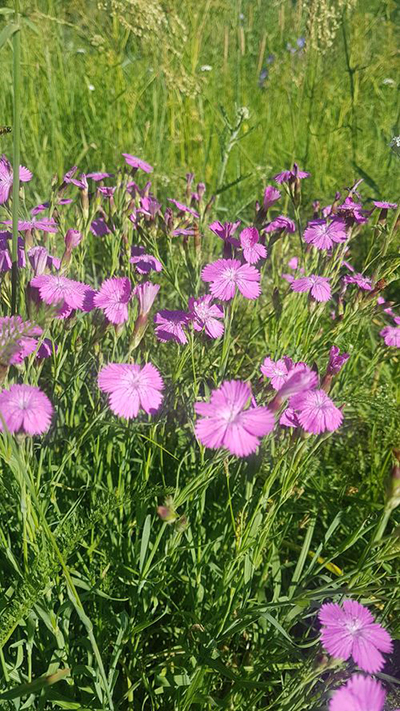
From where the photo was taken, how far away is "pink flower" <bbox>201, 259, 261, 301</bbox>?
1135mm

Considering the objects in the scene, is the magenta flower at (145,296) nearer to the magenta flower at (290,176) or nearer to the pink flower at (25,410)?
the pink flower at (25,410)

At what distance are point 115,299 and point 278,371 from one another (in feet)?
1.06

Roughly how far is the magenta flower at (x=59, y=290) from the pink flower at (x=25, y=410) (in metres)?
0.19

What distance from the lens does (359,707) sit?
638 mm

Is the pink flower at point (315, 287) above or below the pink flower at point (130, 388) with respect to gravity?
above

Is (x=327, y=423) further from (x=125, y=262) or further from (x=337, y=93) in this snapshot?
(x=337, y=93)

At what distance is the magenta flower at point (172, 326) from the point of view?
1.17m

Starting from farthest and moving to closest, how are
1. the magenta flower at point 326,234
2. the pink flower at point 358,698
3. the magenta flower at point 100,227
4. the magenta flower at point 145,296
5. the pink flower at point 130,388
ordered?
the magenta flower at point 100,227
the magenta flower at point 326,234
the magenta flower at point 145,296
the pink flower at point 130,388
the pink flower at point 358,698

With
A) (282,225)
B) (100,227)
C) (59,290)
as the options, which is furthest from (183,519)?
(100,227)

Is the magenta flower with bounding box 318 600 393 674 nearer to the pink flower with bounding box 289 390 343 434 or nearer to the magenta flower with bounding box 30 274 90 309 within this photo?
the pink flower with bounding box 289 390 343 434

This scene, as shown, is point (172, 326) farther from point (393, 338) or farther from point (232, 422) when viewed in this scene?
point (393, 338)

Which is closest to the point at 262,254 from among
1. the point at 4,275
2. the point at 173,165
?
the point at 4,275

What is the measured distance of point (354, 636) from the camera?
799 mm

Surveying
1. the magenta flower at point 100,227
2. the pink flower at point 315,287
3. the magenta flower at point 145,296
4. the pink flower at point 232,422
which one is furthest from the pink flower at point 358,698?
the magenta flower at point 100,227
